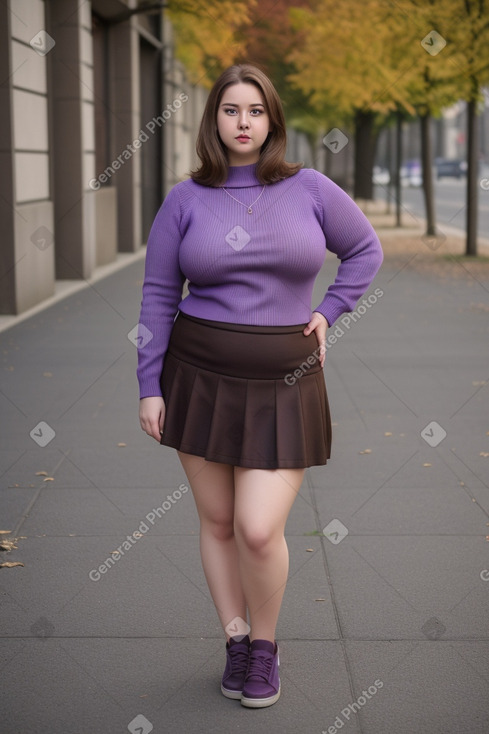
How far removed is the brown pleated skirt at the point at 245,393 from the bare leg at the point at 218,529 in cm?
9

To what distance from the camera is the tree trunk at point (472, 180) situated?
18.4m

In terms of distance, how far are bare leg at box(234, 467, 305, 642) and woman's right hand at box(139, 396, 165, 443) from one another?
277mm

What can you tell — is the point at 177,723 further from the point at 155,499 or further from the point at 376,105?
the point at 376,105

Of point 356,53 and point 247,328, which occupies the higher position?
point 356,53

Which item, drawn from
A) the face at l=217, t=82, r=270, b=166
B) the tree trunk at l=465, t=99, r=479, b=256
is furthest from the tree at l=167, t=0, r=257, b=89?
the face at l=217, t=82, r=270, b=166

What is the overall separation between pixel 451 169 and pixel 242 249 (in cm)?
8352

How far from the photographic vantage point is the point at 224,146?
327 centimetres

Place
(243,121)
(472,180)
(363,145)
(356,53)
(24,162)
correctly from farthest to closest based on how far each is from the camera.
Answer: (363,145), (356,53), (472,180), (24,162), (243,121)

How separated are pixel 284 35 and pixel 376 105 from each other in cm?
876

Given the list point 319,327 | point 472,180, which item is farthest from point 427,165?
point 319,327

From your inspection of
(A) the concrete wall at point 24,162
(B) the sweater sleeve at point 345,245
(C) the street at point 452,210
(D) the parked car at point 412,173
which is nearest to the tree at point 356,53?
(C) the street at point 452,210

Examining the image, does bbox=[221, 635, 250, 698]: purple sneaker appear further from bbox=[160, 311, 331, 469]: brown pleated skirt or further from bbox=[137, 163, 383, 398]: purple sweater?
bbox=[137, 163, 383, 398]: purple sweater

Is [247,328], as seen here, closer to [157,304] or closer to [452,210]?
[157,304]

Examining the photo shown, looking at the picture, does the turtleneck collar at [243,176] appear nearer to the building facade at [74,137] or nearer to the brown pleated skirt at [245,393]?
the brown pleated skirt at [245,393]
